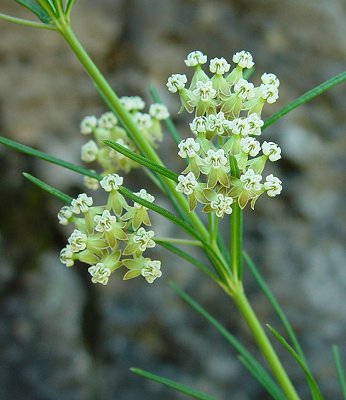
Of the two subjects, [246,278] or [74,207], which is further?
[246,278]

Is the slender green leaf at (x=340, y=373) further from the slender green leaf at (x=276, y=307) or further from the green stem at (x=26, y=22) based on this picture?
the green stem at (x=26, y=22)

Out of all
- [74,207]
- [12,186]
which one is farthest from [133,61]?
[74,207]

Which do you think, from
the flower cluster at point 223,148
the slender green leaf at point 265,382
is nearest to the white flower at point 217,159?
the flower cluster at point 223,148

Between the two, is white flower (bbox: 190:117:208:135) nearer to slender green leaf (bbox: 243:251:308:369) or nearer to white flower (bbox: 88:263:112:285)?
white flower (bbox: 88:263:112:285)

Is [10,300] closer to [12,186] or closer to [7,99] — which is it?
[12,186]

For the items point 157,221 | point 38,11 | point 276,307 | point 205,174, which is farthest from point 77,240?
point 157,221
